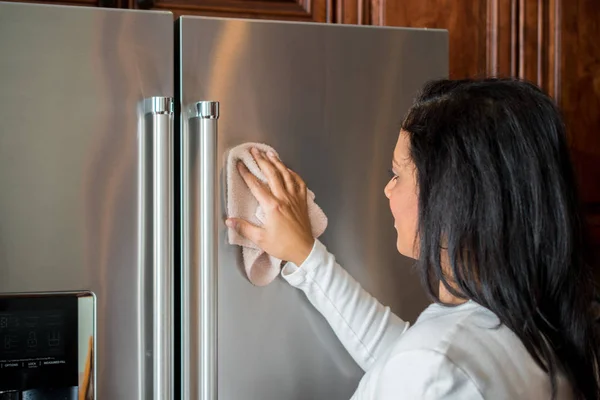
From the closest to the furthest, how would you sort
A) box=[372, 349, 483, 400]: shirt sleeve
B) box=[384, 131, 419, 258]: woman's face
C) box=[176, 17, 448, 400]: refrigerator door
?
box=[372, 349, 483, 400]: shirt sleeve < box=[384, 131, 419, 258]: woman's face < box=[176, 17, 448, 400]: refrigerator door

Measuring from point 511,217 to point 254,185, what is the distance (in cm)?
40

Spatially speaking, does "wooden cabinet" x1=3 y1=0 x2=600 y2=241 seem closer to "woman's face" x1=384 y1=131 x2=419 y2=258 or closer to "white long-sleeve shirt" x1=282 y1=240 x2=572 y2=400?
"woman's face" x1=384 y1=131 x2=419 y2=258

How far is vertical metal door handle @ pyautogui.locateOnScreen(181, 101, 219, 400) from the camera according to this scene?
1.06 metres

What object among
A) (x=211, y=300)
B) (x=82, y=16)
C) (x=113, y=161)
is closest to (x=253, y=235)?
(x=211, y=300)

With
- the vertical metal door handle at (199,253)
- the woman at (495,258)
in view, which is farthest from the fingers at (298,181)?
the woman at (495,258)

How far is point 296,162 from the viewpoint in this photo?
115cm

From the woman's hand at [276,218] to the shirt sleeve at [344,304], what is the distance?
0.02 m

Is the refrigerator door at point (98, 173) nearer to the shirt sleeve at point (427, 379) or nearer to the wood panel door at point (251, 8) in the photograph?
the wood panel door at point (251, 8)

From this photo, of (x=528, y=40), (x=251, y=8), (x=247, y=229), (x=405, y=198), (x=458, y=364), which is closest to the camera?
(x=458, y=364)

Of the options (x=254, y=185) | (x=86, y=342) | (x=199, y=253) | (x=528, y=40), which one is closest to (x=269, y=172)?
(x=254, y=185)

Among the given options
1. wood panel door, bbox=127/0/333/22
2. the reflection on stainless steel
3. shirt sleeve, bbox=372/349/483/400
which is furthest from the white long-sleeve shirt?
wood panel door, bbox=127/0/333/22

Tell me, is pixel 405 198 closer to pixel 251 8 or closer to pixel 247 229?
pixel 247 229

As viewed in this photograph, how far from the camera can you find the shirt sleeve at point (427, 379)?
0.79m

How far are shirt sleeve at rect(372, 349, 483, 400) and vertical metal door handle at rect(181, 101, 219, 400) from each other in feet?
1.05
